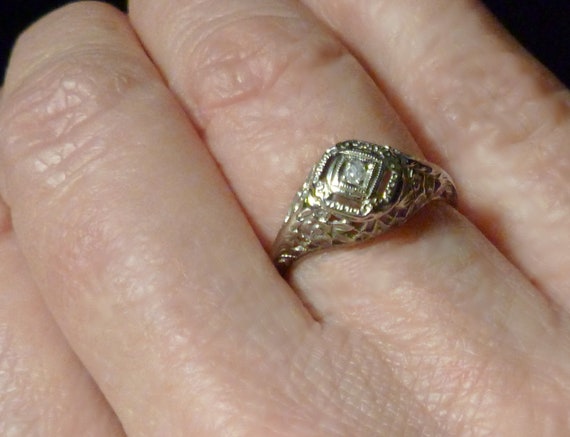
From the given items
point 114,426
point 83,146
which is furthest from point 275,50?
point 114,426

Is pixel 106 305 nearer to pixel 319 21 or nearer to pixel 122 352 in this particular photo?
pixel 122 352

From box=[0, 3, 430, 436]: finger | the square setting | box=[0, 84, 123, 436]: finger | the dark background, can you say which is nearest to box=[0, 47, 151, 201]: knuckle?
box=[0, 3, 430, 436]: finger

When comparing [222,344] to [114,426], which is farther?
[114,426]

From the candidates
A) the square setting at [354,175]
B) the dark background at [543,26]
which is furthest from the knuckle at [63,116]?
the dark background at [543,26]

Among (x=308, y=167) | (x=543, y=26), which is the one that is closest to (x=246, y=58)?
(x=308, y=167)

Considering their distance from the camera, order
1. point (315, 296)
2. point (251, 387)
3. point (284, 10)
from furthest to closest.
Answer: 1. point (284, 10)
2. point (315, 296)
3. point (251, 387)
